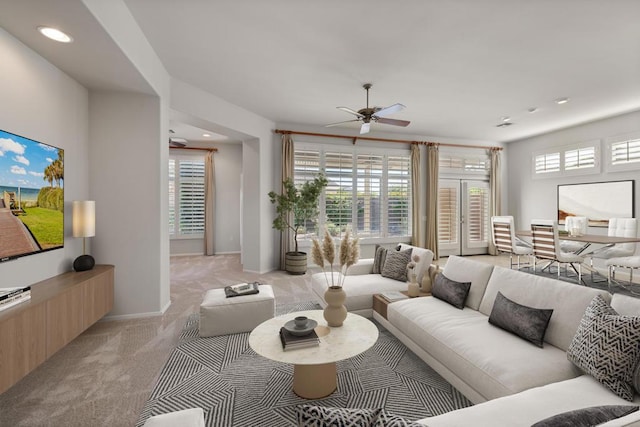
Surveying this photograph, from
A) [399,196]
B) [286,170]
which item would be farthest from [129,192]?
[399,196]

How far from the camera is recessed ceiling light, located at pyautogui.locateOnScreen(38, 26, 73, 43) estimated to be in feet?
7.11

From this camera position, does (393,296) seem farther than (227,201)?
No

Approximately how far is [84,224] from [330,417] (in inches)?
128

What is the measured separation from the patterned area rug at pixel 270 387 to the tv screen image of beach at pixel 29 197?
1.54 meters

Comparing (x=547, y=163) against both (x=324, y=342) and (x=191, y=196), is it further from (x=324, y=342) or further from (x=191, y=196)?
(x=191, y=196)

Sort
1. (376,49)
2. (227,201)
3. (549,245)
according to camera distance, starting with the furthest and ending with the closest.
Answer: (227,201)
(549,245)
(376,49)

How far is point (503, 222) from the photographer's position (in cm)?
553

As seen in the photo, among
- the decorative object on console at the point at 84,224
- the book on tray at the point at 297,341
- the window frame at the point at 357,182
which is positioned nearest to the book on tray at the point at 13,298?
the decorative object on console at the point at 84,224

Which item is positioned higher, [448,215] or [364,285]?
[448,215]

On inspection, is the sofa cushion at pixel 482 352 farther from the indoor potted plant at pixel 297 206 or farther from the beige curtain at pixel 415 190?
the beige curtain at pixel 415 190

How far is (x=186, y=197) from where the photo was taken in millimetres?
7430

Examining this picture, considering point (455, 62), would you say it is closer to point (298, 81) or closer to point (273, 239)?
point (298, 81)

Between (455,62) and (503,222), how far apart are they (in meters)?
3.41

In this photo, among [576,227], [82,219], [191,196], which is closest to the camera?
[82,219]
